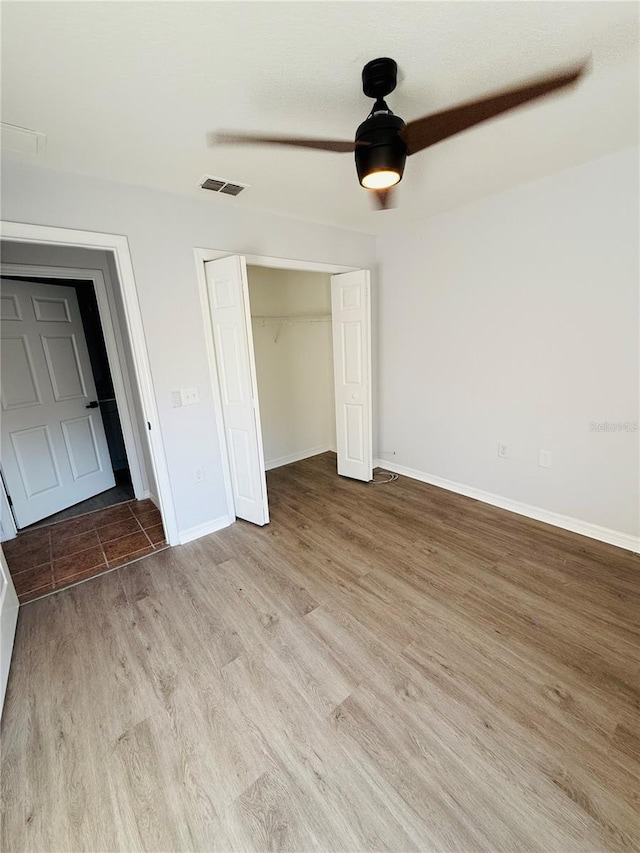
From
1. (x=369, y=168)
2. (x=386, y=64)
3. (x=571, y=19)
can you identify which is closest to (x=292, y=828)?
(x=369, y=168)

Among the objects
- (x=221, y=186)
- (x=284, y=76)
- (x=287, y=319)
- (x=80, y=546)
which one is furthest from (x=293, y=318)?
(x=80, y=546)

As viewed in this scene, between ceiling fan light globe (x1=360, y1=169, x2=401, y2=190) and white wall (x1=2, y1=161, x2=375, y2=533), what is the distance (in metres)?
1.56

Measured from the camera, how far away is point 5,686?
5.52ft

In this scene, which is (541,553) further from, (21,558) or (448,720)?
(21,558)

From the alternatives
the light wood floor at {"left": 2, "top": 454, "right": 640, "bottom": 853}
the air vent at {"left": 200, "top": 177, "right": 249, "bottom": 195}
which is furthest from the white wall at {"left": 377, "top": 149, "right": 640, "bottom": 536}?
the air vent at {"left": 200, "top": 177, "right": 249, "bottom": 195}

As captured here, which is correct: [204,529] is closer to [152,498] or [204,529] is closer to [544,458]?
[152,498]

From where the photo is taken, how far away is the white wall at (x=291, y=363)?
4.16 metres

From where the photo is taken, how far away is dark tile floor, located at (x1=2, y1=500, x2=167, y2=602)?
2.54 metres

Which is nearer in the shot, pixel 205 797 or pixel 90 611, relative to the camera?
pixel 205 797

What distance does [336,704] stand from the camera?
157 centimetres

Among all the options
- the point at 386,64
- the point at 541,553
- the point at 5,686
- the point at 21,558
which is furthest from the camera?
the point at 21,558

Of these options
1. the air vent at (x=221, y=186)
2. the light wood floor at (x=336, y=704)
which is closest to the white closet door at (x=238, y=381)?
the air vent at (x=221, y=186)

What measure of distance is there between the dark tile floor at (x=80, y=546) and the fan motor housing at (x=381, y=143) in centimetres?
286

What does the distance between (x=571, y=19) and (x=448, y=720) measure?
266 cm
